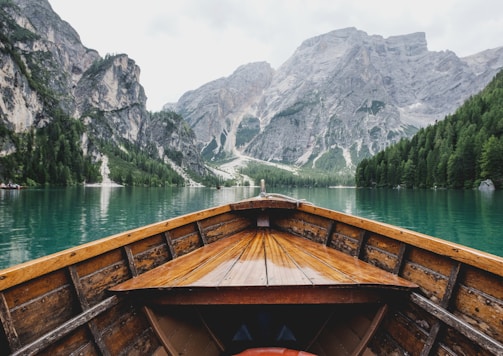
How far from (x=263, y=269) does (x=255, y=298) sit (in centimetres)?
85

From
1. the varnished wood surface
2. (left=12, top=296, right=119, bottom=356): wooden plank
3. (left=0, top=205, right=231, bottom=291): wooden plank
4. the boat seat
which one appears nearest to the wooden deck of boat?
the varnished wood surface

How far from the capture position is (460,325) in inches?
142

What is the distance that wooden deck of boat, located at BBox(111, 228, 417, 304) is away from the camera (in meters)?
4.42

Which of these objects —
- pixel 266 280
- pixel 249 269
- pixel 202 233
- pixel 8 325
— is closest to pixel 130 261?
pixel 8 325

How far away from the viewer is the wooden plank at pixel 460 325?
323 centimetres

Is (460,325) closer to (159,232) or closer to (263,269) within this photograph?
(263,269)

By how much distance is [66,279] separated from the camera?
404 centimetres

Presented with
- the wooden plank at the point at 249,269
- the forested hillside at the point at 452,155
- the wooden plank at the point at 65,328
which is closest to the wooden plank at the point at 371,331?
the wooden plank at the point at 249,269

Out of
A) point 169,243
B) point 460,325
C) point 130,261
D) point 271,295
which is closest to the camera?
point 460,325

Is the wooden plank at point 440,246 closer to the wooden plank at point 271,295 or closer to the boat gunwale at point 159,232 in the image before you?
the boat gunwale at point 159,232

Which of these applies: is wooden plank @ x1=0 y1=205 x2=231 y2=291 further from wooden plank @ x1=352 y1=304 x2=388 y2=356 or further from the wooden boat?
wooden plank @ x1=352 y1=304 x2=388 y2=356

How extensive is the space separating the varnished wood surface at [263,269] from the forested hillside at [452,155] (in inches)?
3506

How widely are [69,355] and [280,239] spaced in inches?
206

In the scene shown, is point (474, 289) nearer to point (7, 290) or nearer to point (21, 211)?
point (7, 290)
